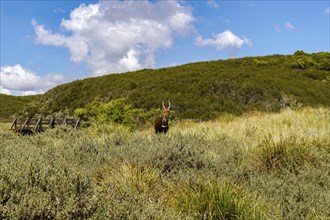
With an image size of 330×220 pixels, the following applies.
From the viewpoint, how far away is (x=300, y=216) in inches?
183

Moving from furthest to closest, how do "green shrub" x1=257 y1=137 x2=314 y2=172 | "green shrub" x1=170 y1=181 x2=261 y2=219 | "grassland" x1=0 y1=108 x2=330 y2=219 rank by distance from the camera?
1. "green shrub" x1=257 y1=137 x2=314 y2=172
2. "green shrub" x1=170 y1=181 x2=261 y2=219
3. "grassland" x1=0 y1=108 x2=330 y2=219

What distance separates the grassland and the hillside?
15.9 meters

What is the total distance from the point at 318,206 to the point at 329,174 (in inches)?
85.7

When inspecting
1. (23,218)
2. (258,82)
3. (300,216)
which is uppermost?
(258,82)

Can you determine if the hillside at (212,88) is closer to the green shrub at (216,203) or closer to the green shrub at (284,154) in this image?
the green shrub at (284,154)

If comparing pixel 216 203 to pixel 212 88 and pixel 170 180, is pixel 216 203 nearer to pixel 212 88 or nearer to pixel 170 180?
pixel 170 180

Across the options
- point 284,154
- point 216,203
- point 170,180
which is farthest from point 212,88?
point 216,203

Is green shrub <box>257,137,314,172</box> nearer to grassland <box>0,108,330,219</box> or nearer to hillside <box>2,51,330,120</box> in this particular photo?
grassland <box>0,108,330,219</box>

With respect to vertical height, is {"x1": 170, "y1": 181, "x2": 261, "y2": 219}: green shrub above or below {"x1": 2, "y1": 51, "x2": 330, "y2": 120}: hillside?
below

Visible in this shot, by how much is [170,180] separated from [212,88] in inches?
956

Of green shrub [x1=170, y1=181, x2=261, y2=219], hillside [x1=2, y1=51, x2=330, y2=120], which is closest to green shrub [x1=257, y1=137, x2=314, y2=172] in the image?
green shrub [x1=170, y1=181, x2=261, y2=219]

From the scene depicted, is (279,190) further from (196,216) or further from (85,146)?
(85,146)

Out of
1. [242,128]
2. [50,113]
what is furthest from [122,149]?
[50,113]

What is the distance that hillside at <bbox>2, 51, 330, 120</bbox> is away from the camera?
2667 cm
